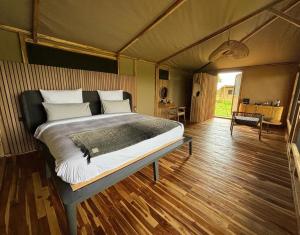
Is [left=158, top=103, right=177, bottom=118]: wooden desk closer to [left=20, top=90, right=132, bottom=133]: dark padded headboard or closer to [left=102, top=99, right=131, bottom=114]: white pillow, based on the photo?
[left=102, top=99, right=131, bottom=114]: white pillow

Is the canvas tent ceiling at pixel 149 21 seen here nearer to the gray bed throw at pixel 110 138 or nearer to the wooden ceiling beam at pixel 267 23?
the wooden ceiling beam at pixel 267 23

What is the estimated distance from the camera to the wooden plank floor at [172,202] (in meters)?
1.19

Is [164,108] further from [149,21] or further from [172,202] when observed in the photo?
[172,202]

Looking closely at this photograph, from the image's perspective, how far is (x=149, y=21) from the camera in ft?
7.85

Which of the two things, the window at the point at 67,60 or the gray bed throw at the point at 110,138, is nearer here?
the gray bed throw at the point at 110,138

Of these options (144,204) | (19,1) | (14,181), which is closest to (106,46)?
(19,1)

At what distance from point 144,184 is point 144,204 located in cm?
32

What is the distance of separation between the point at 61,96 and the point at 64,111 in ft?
1.25

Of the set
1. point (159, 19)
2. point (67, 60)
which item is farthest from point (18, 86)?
point (159, 19)

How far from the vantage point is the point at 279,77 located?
441 cm

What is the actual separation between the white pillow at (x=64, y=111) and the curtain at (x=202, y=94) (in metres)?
4.00

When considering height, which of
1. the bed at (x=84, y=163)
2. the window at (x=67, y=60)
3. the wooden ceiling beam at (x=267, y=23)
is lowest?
the bed at (x=84, y=163)

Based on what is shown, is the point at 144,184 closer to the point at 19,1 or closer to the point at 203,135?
the point at 203,135

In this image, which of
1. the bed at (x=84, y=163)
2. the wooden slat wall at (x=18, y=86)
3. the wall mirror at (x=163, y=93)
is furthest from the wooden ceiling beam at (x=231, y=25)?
the wooden slat wall at (x=18, y=86)
